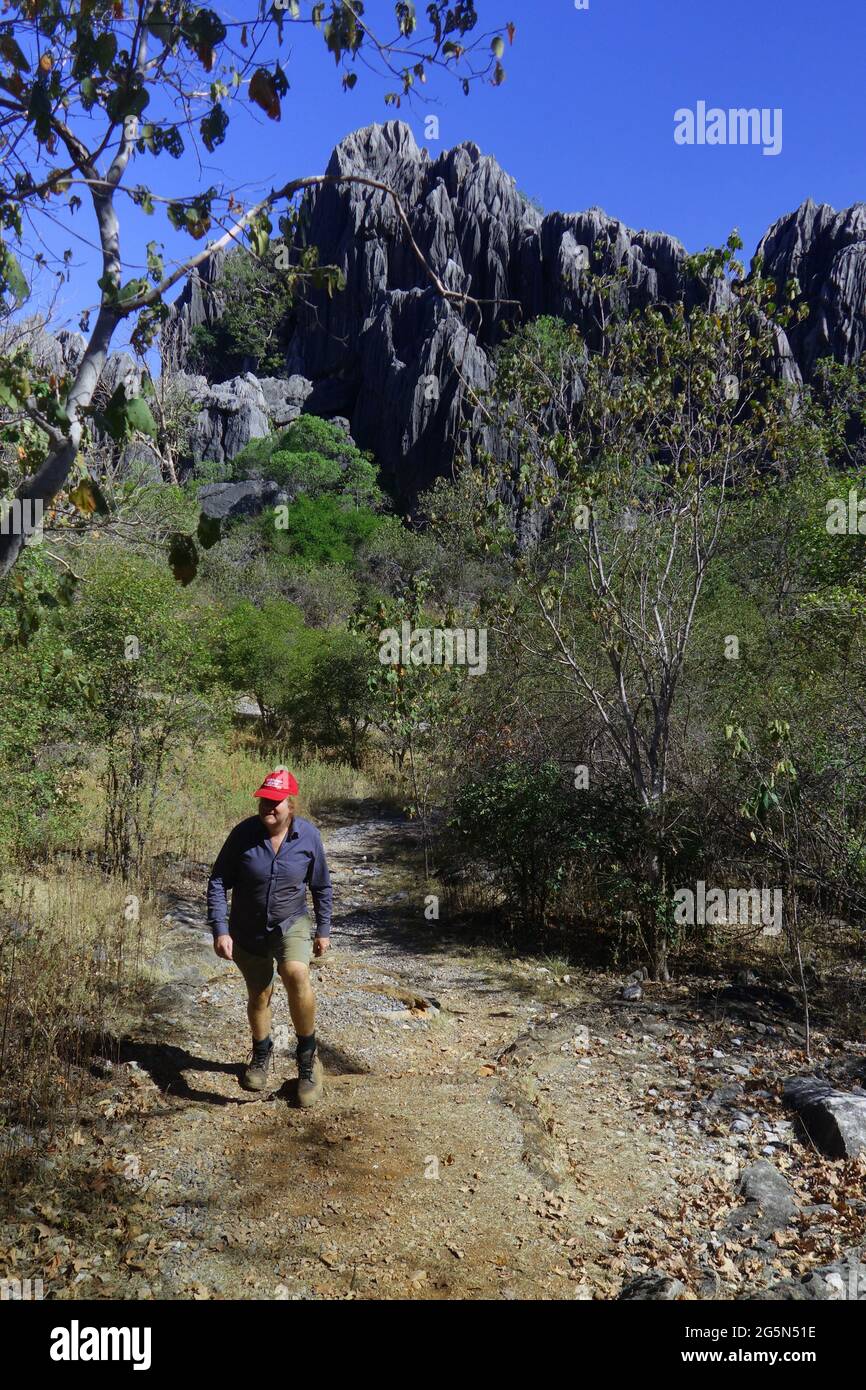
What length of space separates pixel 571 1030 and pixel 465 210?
65640 mm

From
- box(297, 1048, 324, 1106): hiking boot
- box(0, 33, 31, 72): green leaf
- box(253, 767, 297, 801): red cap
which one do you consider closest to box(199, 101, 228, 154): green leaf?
box(0, 33, 31, 72): green leaf

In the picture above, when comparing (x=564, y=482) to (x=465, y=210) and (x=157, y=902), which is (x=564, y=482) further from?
(x=465, y=210)

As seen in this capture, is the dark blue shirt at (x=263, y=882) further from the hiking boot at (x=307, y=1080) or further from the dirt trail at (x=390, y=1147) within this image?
the dirt trail at (x=390, y=1147)

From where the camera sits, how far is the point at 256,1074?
15.8 feet

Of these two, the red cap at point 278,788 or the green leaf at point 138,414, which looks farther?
the red cap at point 278,788

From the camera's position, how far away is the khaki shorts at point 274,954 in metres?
4.49

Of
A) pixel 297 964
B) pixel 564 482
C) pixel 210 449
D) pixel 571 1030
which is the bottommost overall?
pixel 571 1030

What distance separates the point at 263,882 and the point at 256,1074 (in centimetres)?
114

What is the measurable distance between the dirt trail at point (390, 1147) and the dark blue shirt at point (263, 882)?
3.14 feet

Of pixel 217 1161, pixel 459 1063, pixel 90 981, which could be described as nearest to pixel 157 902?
pixel 90 981

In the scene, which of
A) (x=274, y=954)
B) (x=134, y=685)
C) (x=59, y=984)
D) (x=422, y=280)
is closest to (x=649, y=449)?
(x=134, y=685)

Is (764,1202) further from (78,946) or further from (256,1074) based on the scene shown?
(78,946)

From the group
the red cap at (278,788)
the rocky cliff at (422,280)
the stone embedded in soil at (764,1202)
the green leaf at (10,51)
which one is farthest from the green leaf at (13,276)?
the rocky cliff at (422,280)
